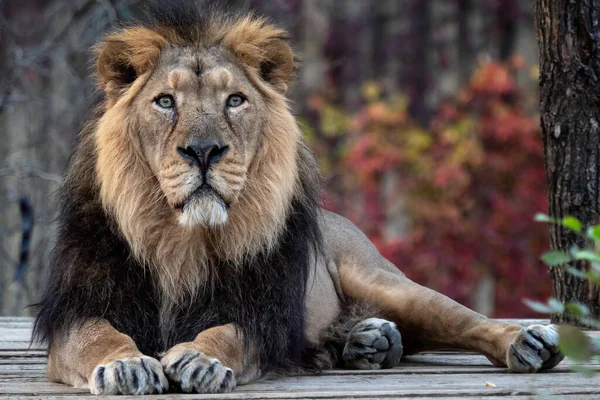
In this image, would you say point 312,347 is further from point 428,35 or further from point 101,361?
point 428,35

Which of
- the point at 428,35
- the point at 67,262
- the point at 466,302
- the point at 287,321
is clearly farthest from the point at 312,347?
the point at 428,35

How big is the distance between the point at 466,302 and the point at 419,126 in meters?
1.60

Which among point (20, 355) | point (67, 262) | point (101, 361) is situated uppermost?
point (67, 262)

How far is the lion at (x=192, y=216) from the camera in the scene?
352cm

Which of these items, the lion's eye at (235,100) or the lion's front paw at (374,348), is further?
the lion's front paw at (374,348)

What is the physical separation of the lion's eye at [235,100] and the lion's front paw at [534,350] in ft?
4.00

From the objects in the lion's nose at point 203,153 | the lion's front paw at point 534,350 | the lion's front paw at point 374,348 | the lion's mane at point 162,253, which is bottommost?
the lion's front paw at point 374,348

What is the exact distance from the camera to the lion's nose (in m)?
3.43

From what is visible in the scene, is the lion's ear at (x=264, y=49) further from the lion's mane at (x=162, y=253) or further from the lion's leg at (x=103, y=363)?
the lion's leg at (x=103, y=363)

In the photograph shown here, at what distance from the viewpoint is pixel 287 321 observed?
3789 millimetres

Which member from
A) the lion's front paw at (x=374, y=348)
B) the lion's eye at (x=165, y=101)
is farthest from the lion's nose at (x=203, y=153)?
the lion's front paw at (x=374, y=348)

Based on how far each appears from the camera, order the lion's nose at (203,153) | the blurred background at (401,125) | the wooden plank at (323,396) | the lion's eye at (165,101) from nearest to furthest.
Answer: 1. the wooden plank at (323,396)
2. the lion's nose at (203,153)
3. the lion's eye at (165,101)
4. the blurred background at (401,125)

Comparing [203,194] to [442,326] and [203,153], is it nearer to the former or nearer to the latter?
[203,153]

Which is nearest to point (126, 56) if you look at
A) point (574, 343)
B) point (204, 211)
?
point (204, 211)
